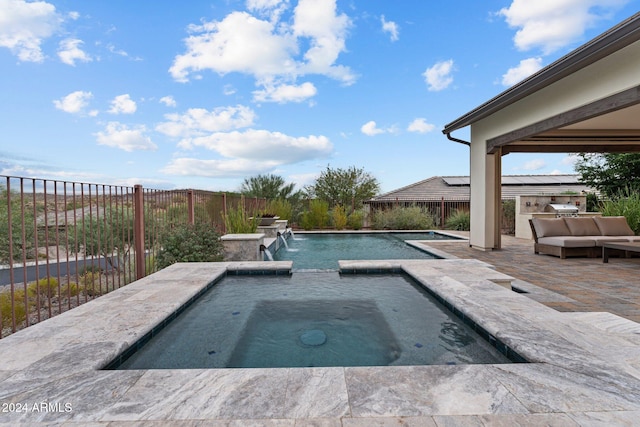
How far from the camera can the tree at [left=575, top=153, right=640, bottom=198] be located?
14.3m

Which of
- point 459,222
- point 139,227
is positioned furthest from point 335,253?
point 459,222

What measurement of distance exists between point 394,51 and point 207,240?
8858mm

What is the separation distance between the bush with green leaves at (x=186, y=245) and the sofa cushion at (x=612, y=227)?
8.18 metres

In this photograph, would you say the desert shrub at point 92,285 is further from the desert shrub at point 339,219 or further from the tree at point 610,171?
the tree at point 610,171

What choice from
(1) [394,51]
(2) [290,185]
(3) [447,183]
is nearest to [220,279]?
(1) [394,51]

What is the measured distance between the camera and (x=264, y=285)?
482 cm

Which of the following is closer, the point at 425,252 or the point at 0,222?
the point at 0,222

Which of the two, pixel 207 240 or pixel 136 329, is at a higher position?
pixel 207 240

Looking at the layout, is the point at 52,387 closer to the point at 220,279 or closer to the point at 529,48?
the point at 220,279

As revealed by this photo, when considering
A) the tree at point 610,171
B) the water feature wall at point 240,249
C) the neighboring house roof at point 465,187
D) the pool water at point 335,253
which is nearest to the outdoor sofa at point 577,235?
the pool water at point 335,253

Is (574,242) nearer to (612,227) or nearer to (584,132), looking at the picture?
(612,227)

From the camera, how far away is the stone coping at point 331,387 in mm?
1584

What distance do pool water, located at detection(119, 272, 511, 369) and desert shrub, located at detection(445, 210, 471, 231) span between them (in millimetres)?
10749

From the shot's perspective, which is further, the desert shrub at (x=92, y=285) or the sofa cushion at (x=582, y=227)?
the sofa cushion at (x=582, y=227)
